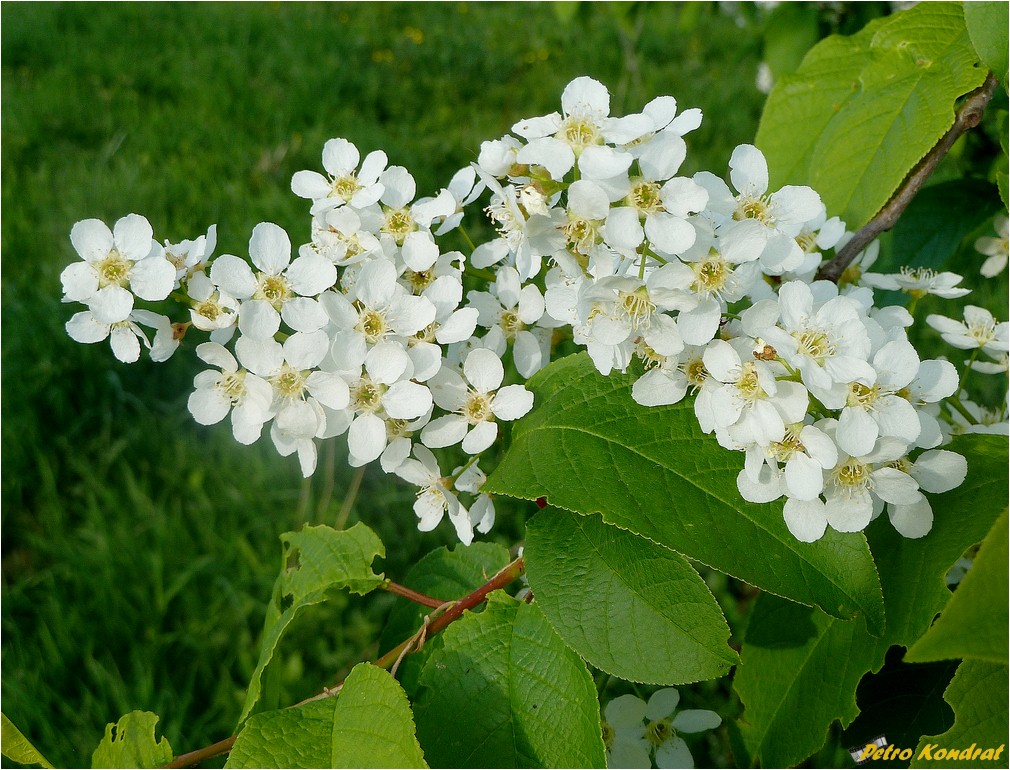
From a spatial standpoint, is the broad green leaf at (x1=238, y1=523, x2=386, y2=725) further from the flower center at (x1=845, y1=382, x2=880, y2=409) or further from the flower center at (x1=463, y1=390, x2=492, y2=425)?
the flower center at (x1=845, y1=382, x2=880, y2=409)

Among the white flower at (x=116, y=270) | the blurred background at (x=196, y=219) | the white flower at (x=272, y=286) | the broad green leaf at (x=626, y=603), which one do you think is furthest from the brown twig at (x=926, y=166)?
the white flower at (x=116, y=270)

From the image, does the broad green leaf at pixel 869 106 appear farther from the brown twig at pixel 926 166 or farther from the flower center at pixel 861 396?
the flower center at pixel 861 396

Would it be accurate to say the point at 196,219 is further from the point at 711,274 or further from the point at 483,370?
the point at 711,274

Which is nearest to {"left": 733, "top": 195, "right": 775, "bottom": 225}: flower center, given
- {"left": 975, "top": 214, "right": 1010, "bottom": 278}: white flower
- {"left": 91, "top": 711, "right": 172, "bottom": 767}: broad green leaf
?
{"left": 975, "top": 214, "right": 1010, "bottom": 278}: white flower

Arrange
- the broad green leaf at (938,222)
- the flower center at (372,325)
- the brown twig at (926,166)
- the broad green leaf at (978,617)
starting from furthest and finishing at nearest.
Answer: the broad green leaf at (938,222) < the brown twig at (926,166) < the flower center at (372,325) < the broad green leaf at (978,617)

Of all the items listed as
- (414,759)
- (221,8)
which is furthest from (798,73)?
(221,8)

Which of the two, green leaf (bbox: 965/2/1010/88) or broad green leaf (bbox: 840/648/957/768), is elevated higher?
green leaf (bbox: 965/2/1010/88)
